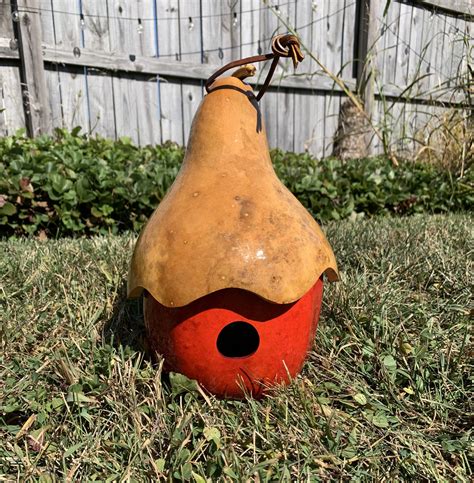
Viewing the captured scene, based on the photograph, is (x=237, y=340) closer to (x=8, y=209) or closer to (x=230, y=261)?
(x=230, y=261)

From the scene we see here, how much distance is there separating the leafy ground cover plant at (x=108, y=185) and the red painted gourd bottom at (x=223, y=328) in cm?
212

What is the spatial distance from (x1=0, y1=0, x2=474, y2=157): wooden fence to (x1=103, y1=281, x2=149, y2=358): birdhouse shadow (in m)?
2.55

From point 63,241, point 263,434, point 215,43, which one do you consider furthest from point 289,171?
point 263,434

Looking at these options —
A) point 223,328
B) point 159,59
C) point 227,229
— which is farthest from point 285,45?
point 159,59

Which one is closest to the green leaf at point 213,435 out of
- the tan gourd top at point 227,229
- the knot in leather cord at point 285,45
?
the tan gourd top at point 227,229

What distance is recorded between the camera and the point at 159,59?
5426mm

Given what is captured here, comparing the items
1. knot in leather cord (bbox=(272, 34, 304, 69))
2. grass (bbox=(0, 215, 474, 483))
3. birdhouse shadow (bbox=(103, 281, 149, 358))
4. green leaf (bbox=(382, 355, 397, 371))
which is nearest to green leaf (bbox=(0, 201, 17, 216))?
grass (bbox=(0, 215, 474, 483))

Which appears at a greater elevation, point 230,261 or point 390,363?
point 230,261

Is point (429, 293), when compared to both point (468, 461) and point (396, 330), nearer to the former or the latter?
point (396, 330)

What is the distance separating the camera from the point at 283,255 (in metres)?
1.41

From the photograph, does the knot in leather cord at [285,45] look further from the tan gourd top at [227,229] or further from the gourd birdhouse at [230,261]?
the tan gourd top at [227,229]

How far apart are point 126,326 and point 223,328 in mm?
619

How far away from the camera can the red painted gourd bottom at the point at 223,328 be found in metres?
1.42

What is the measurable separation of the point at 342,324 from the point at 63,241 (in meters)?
2.13
